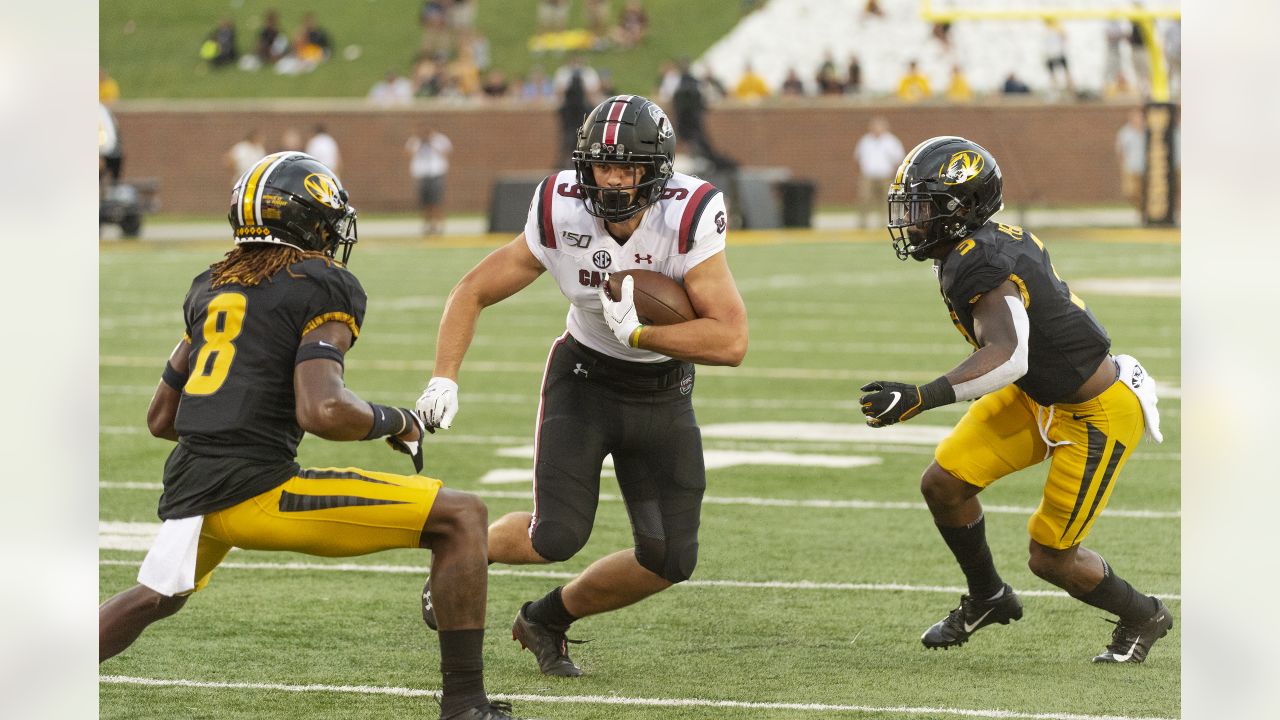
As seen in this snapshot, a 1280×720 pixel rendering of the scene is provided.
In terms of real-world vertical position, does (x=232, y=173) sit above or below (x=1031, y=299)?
below

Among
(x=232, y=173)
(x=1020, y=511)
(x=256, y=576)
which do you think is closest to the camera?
(x=256, y=576)

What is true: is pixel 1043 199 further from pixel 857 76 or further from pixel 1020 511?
pixel 1020 511

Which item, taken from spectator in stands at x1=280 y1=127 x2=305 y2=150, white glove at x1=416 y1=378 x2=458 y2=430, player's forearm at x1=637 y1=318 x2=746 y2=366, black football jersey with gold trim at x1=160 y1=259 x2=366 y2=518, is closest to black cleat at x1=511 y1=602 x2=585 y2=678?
white glove at x1=416 y1=378 x2=458 y2=430

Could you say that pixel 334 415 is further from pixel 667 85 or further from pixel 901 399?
pixel 667 85

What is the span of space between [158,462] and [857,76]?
2710cm

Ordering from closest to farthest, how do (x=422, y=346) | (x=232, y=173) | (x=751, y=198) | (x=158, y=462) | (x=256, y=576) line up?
1. (x=256, y=576)
2. (x=158, y=462)
3. (x=422, y=346)
4. (x=751, y=198)
5. (x=232, y=173)

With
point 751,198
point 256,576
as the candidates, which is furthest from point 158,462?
point 751,198

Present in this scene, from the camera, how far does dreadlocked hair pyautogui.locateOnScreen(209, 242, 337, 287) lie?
4.23 m

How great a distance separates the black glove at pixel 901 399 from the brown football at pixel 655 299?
0.57m

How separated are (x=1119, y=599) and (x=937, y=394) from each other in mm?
1022

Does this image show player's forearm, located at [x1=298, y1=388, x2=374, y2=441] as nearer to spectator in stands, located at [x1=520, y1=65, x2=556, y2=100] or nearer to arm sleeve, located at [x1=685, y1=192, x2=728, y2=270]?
arm sleeve, located at [x1=685, y1=192, x2=728, y2=270]

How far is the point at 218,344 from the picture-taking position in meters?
4.18

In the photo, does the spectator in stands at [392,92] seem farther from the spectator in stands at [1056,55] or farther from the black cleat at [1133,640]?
the black cleat at [1133,640]
